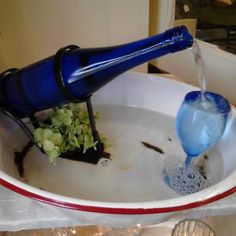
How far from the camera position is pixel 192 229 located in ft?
1.37

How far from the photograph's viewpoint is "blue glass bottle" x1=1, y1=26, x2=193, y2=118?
0.31 metres

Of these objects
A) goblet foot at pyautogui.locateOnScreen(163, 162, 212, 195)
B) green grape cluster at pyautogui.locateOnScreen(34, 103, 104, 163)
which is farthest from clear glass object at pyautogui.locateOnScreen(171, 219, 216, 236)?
green grape cluster at pyautogui.locateOnScreen(34, 103, 104, 163)

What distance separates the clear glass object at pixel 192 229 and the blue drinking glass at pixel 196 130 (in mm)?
64

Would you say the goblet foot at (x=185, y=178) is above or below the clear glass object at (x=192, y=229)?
above

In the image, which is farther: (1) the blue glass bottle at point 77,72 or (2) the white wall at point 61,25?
(2) the white wall at point 61,25

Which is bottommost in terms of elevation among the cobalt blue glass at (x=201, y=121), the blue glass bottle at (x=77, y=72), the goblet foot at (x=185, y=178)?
the goblet foot at (x=185, y=178)

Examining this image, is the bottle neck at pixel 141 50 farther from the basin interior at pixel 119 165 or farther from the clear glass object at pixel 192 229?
the clear glass object at pixel 192 229

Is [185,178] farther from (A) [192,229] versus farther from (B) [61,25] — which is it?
(B) [61,25]

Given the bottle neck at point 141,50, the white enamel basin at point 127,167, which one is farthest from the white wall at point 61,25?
the bottle neck at point 141,50

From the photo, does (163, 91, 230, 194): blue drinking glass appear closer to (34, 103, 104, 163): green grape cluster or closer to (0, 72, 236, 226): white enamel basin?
(0, 72, 236, 226): white enamel basin

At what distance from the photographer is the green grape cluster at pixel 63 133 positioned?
0.40 m

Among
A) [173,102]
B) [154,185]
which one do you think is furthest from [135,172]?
[173,102]

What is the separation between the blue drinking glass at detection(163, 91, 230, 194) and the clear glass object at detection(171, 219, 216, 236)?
6 centimetres

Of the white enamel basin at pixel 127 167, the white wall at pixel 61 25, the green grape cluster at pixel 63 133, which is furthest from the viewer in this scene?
the white wall at pixel 61 25
